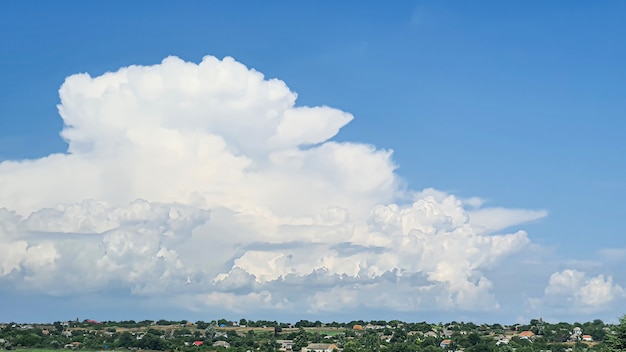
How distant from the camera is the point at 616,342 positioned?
100 m

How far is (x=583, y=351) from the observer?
194m

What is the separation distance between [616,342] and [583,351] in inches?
3987

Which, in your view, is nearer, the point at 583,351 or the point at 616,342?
the point at 616,342
